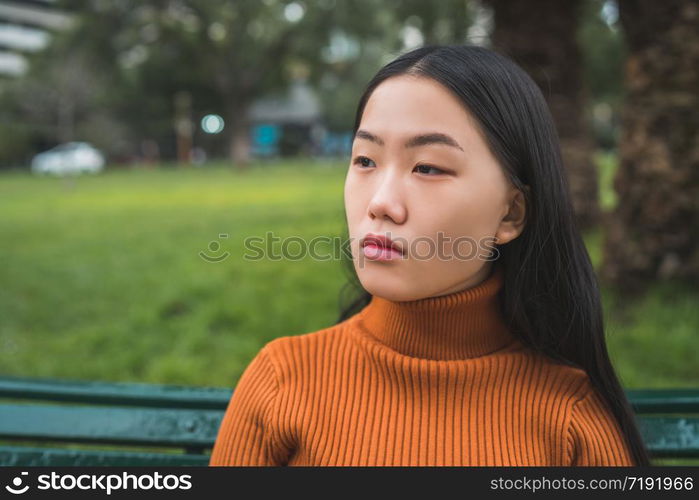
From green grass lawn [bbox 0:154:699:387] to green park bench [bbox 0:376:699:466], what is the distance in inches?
14.6

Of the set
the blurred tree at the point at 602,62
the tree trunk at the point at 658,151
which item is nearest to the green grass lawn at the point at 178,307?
the tree trunk at the point at 658,151

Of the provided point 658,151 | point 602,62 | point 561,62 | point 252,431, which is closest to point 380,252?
point 252,431

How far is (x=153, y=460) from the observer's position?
1.64 metres

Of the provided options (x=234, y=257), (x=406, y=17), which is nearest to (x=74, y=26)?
(x=406, y=17)

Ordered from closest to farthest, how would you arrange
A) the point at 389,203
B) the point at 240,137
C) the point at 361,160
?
the point at 389,203, the point at 361,160, the point at 240,137

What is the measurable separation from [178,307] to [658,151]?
3.25m

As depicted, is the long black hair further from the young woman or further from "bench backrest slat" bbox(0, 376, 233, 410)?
"bench backrest slat" bbox(0, 376, 233, 410)

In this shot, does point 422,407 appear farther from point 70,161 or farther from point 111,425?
point 70,161

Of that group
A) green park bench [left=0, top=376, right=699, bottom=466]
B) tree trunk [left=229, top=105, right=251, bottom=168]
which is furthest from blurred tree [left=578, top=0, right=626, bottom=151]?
tree trunk [left=229, top=105, right=251, bottom=168]

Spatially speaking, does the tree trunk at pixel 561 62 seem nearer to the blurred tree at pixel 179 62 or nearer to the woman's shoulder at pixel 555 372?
the woman's shoulder at pixel 555 372

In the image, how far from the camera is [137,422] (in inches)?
66.6

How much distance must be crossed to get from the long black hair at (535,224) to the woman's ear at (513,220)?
0.05ft

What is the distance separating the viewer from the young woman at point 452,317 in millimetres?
1229

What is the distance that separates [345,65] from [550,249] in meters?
30.1
